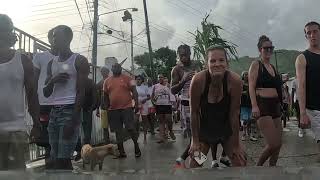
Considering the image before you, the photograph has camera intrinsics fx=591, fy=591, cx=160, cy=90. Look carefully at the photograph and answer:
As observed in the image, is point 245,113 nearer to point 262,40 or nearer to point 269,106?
point 262,40

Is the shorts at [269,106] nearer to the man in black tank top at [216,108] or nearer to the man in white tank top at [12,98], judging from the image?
the man in black tank top at [216,108]

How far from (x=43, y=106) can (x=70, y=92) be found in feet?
4.13

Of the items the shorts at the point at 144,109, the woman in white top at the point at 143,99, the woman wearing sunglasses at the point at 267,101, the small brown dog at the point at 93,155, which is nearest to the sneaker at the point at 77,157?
the small brown dog at the point at 93,155

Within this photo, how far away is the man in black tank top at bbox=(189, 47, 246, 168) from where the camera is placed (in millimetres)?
4992

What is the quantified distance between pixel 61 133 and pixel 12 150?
92 cm

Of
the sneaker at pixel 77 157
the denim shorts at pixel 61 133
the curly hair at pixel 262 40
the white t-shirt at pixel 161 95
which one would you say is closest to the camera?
the denim shorts at pixel 61 133

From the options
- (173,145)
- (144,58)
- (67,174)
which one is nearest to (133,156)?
(173,145)

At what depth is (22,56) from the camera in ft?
16.9

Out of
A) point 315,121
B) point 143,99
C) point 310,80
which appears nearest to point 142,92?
point 143,99

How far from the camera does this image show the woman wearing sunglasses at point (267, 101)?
249 inches

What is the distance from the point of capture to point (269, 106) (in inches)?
255

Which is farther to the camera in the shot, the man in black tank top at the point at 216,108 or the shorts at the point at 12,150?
the man in black tank top at the point at 216,108

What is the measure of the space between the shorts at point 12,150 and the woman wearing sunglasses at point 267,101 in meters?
2.57

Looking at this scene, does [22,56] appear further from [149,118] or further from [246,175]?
[149,118]
